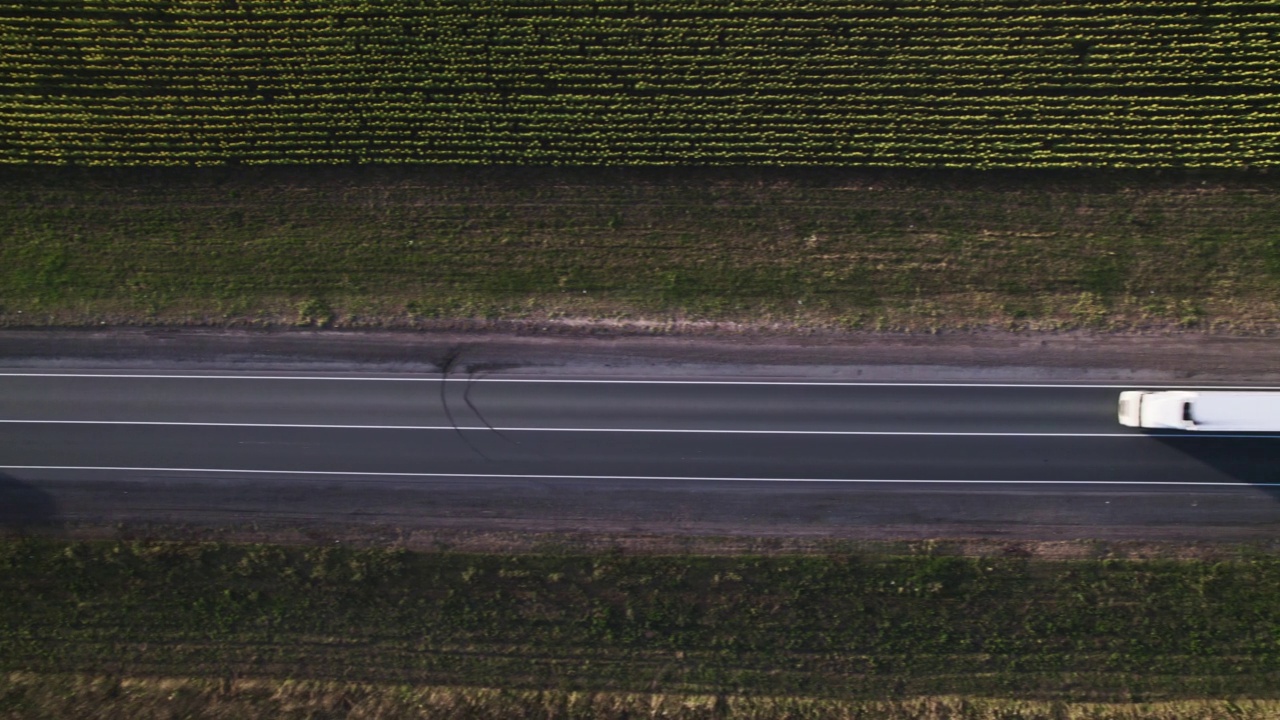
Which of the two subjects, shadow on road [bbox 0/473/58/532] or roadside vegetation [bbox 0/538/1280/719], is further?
shadow on road [bbox 0/473/58/532]

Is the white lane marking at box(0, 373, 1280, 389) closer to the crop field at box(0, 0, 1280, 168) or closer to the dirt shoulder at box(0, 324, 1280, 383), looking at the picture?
the dirt shoulder at box(0, 324, 1280, 383)

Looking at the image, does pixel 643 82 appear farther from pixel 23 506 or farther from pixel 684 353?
pixel 23 506

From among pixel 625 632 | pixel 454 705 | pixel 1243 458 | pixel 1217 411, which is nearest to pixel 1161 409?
pixel 1217 411

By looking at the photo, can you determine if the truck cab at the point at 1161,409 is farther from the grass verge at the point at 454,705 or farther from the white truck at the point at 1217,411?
the grass verge at the point at 454,705

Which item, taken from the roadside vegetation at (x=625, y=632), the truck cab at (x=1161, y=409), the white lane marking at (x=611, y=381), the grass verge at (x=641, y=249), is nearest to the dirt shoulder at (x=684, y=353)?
the white lane marking at (x=611, y=381)

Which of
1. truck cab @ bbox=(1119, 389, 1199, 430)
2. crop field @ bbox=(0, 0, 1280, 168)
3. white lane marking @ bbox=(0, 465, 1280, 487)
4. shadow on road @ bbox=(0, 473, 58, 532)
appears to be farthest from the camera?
shadow on road @ bbox=(0, 473, 58, 532)

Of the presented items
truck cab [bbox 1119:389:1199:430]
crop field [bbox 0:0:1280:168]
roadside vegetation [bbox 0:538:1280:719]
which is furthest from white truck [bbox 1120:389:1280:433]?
crop field [bbox 0:0:1280:168]
